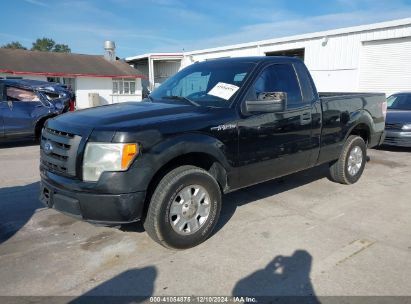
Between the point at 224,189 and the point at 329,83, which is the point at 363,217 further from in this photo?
the point at 329,83

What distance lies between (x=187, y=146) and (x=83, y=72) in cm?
3077

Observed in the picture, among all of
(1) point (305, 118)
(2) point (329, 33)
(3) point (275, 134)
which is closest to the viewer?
(3) point (275, 134)

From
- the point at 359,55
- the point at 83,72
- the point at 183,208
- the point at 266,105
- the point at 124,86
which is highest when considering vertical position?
the point at 359,55

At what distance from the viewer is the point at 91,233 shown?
430cm

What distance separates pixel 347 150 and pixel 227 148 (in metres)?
2.76

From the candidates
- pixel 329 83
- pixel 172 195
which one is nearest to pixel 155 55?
pixel 329 83

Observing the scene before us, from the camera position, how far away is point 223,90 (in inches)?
174

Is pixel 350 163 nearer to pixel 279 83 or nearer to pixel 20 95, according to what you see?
pixel 279 83

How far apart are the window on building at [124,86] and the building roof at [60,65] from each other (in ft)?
2.64

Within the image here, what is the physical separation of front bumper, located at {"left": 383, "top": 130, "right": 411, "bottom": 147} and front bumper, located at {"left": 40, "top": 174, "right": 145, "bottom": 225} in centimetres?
809

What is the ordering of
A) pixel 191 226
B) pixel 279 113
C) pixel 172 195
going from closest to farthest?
pixel 172 195 < pixel 191 226 < pixel 279 113

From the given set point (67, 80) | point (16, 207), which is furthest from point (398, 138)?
point (67, 80)

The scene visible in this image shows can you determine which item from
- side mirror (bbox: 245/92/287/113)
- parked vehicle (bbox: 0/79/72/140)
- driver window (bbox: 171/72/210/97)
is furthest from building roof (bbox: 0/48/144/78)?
side mirror (bbox: 245/92/287/113)

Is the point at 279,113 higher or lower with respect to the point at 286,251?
higher
